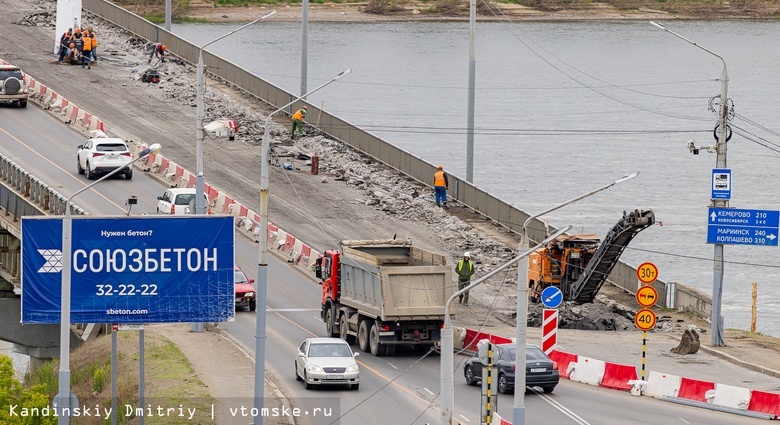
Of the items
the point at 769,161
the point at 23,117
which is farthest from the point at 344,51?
the point at 23,117

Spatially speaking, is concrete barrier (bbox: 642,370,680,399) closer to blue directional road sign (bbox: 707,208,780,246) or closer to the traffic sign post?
the traffic sign post

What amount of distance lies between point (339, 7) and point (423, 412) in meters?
136

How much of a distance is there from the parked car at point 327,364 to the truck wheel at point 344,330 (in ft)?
18.6

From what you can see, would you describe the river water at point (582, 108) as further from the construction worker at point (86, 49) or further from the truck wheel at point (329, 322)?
the construction worker at point (86, 49)

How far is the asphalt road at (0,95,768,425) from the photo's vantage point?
33.4m

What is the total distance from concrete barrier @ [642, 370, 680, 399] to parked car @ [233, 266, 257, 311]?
51.6 feet

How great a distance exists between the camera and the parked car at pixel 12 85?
6962cm

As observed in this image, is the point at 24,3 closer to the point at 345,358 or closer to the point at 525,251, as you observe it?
the point at 345,358

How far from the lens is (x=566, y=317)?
49.8m

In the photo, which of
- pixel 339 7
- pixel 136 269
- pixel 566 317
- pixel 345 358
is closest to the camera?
pixel 136 269

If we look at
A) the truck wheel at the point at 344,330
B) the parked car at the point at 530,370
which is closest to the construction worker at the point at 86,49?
the truck wheel at the point at 344,330

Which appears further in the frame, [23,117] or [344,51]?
[344,51]

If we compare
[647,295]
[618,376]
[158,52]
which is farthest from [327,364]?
[158,52]

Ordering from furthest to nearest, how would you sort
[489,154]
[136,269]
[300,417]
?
[489,154], [300,417], [136,269]
